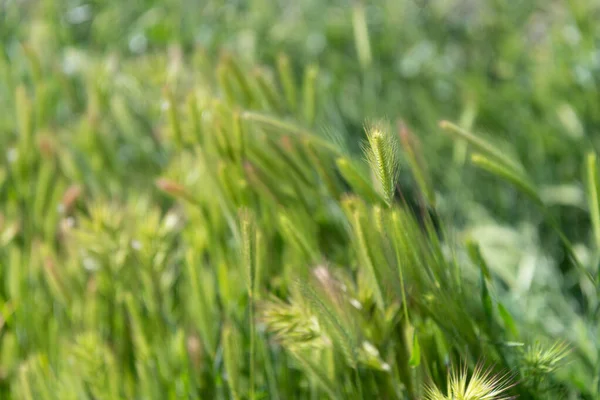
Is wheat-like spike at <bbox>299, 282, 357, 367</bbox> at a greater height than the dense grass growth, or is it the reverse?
wheat-like spike at <bbox>299, 282, 357, 367</bbox>

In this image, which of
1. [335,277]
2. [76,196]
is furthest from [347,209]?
[76,196]

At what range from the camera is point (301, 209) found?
814 millimetres

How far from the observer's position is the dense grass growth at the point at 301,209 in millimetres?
600

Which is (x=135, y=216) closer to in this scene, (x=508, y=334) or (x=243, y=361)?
(x=243, y=361)

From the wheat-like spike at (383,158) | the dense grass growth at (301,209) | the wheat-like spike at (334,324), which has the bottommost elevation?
the dense grass growth at (301,209)

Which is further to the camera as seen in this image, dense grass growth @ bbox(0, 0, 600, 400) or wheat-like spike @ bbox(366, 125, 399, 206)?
dense grass growth @ bbox(0, 0, 600, 400)

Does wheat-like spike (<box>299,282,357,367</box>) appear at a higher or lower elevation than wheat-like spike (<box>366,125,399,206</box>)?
lower

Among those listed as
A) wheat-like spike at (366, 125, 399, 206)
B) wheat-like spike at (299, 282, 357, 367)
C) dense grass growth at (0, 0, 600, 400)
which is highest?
wheat-like spike at (366, 125, 399, 206)

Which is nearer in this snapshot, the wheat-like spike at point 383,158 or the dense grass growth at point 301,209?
the wheat-like spike at point 383,158

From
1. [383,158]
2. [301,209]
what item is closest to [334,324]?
[383,158]

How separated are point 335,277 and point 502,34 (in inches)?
42.4

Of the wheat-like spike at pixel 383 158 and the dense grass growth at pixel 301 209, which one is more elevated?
the wheat-like spike at pixel 383 158

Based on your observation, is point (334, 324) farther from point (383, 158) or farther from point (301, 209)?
point (301, 209)

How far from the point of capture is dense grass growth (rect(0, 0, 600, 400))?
0.60 metres
